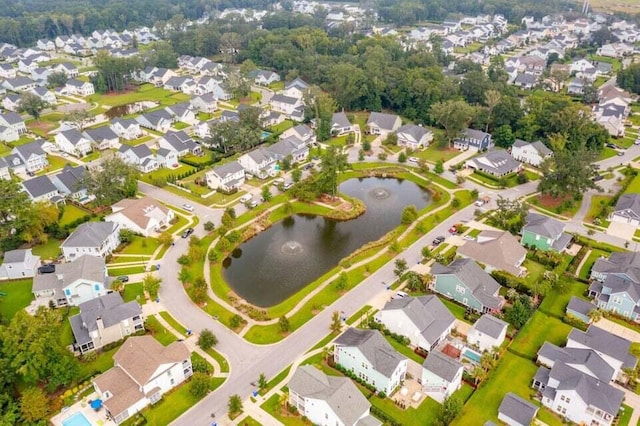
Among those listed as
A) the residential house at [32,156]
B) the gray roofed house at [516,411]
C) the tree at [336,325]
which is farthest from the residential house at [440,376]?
the residential house at [32,156]

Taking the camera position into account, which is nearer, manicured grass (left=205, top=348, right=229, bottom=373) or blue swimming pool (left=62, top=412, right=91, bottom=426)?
blue swimming pool (left=62, top=412, right=91, bottom=426)

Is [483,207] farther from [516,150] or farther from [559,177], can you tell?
[516,150]

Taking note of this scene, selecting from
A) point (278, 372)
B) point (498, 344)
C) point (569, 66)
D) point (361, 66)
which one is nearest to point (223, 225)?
point (278, 372)

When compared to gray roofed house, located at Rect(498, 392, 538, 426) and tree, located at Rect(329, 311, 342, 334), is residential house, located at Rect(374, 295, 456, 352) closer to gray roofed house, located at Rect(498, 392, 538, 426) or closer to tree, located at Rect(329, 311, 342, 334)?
tree, located at Rect(329, 311, 342, 334)

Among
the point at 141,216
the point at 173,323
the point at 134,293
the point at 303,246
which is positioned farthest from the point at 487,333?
the point at 141,216

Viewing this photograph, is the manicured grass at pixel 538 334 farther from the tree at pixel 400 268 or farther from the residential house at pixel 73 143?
the residential house at pixel 73 143

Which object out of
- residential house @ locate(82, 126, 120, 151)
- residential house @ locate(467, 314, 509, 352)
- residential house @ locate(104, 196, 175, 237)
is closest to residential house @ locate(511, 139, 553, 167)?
residential house @ locate(467, 314, 509, 352)

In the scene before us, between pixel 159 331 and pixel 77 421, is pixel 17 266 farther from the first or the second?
pixel 77 421
